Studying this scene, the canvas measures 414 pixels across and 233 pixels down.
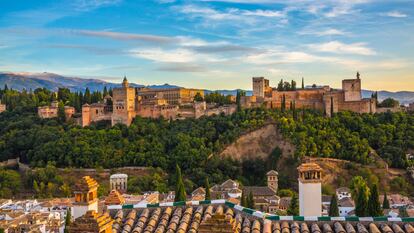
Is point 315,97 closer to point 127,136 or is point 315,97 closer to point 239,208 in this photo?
point 127,136

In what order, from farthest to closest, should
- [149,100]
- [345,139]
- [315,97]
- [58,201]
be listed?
[149,100]
[315,97]
[345,139]
[58,201]

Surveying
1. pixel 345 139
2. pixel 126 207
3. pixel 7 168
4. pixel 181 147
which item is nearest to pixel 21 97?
pixel 7 168

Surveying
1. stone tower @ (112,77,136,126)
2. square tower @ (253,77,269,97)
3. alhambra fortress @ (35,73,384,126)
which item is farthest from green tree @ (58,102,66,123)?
square tower @ (253,77,269,97)

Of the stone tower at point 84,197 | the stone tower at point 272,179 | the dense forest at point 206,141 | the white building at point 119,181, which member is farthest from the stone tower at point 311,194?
the white building at point 119,181

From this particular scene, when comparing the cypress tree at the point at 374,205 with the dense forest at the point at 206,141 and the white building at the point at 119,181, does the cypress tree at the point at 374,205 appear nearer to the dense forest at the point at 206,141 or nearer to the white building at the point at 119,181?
the dense forest at the point at 206,141

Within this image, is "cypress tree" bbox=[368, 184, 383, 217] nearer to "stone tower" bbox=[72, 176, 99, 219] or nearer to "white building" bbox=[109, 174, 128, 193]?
"stone tower" bbox=[72, 176, 99, 219]

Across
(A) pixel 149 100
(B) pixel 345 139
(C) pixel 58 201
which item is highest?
(A) pixel 149 100
